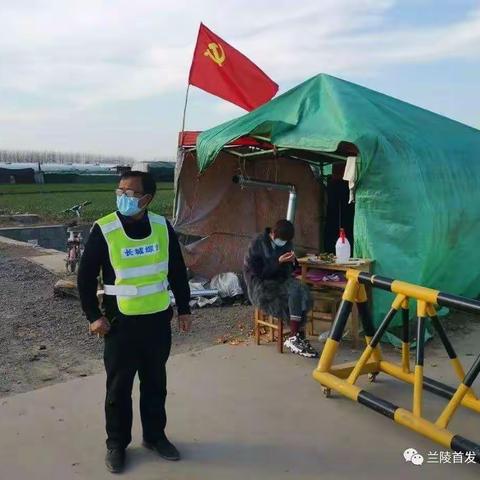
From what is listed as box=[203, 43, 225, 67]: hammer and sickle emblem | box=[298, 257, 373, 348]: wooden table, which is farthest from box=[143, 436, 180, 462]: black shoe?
box=[203, 43, 225, 67]: hammer and sickle emblem

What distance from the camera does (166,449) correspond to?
366cm

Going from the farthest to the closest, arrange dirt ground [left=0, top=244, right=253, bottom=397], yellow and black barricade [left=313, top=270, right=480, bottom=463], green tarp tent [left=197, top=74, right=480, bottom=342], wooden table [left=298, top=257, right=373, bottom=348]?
green tarp tent [left=197, top=74, right=480, bottom=342]
wooden table [left=298, top=257, right=373, bottom=348]
dirt ground [left=0, top=244, right=253, bottom=397]
yellow and black barricade [left=313, top=270, right=480, bottom=463]

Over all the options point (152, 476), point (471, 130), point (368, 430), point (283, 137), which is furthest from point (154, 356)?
point (471, 130)

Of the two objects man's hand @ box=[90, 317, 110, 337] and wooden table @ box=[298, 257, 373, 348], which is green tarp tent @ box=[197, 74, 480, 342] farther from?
man's hand @ box=[90, 317, 110, 337]

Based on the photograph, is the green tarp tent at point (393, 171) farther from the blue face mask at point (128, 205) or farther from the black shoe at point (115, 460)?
the black shoe at point (115, 460)

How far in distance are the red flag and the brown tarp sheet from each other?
982mm

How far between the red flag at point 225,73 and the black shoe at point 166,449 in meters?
6.32

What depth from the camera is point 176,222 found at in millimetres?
9000

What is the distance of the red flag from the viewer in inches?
347

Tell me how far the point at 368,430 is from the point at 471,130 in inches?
246


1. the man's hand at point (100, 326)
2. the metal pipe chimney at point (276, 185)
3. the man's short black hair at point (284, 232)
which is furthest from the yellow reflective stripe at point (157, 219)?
the metal pipe chimney at point (276, 185)

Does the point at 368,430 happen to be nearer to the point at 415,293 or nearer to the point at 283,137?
the point at 415,293

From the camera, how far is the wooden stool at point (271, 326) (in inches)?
227

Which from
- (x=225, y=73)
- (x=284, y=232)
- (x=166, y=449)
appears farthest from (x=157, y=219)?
(x=225, y=73)
